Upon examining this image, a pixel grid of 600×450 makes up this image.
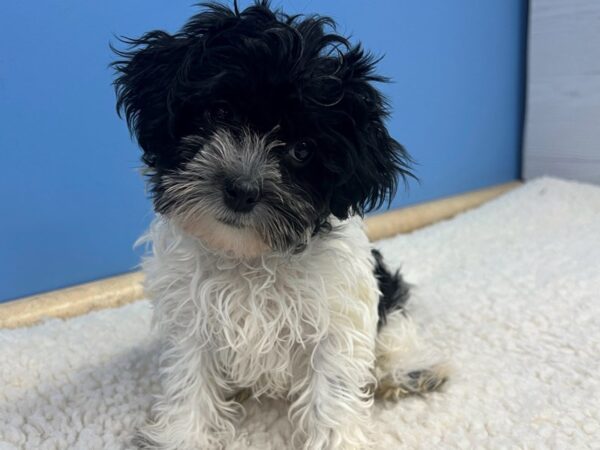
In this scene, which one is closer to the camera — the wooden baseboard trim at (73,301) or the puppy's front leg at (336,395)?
the puppy's front leg at (336,395)

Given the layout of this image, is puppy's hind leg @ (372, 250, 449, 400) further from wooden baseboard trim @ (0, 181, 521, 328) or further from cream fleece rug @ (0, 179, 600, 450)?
wooden baseboard trim @ (0, 181, 521, 328)

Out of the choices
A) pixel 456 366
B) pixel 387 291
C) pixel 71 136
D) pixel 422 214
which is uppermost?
pixel 71 136

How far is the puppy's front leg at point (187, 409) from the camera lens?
43.8 inches

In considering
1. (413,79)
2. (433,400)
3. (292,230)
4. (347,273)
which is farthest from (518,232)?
(292,230)

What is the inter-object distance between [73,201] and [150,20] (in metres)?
0.59

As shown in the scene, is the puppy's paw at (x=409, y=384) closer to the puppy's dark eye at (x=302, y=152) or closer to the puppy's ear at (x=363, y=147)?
the puppy's ear at (x=363, y=147)

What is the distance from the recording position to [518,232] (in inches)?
94.2

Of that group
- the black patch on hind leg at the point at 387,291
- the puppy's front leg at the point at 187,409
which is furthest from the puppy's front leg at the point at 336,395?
the black patch on hind leg at the point at 387,291

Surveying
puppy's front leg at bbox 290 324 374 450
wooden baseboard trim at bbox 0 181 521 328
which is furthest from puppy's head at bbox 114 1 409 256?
wooden baseboard trim at bbox 0 181 521 328

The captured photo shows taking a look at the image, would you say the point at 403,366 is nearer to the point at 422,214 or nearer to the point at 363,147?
the point at 363,147

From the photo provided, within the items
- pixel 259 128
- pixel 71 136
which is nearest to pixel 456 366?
pixel 259 128

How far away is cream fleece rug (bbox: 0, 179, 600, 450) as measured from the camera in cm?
116

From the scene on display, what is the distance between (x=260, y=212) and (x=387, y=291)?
655mm

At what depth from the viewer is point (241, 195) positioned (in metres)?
0.93
